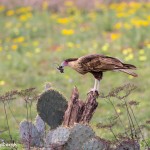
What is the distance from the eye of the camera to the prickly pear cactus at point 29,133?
6157 mm

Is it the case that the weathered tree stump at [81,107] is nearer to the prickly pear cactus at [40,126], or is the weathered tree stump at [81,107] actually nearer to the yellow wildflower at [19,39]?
the prickly pear cactus at [40,126]

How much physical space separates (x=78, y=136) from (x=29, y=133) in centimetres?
60

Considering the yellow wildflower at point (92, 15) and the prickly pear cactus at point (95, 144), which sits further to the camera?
the yellow wildflower at point (92, 15)

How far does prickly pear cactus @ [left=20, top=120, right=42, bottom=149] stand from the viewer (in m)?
6.16

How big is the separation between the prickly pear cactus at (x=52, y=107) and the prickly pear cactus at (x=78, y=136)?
641mm

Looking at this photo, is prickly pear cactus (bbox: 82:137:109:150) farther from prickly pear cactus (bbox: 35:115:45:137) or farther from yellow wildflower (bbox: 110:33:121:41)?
yellow wildflower (bbox: 110:33:121:41)

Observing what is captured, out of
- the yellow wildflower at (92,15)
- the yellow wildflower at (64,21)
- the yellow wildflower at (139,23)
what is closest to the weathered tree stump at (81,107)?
the yellow wildflower at (139,23)

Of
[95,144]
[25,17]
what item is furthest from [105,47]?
[95,144]

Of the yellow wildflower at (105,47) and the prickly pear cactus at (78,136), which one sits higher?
the yellow wildflower at (105,47)

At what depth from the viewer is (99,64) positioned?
586cm

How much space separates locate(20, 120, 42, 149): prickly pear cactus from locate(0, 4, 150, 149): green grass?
2.17 m

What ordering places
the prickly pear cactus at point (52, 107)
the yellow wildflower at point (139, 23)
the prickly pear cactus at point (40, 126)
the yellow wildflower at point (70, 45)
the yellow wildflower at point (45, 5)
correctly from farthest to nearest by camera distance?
the yellow wildflower at point (45, 5)
the yellow wildflower at point (139, 23)
the yellow wildflower at point (70, 45)
the prickly pear cactus at point (40, 126)
the prickly pear cactus at point (52, 107)

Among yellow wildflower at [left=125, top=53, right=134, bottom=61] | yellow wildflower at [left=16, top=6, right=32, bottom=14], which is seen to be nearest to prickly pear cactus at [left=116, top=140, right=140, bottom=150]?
yellow wildflower at [left=125, top=53, right=134, bottom=61]

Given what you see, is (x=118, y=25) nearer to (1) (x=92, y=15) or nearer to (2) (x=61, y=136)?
(1) (x=92, y=15)
